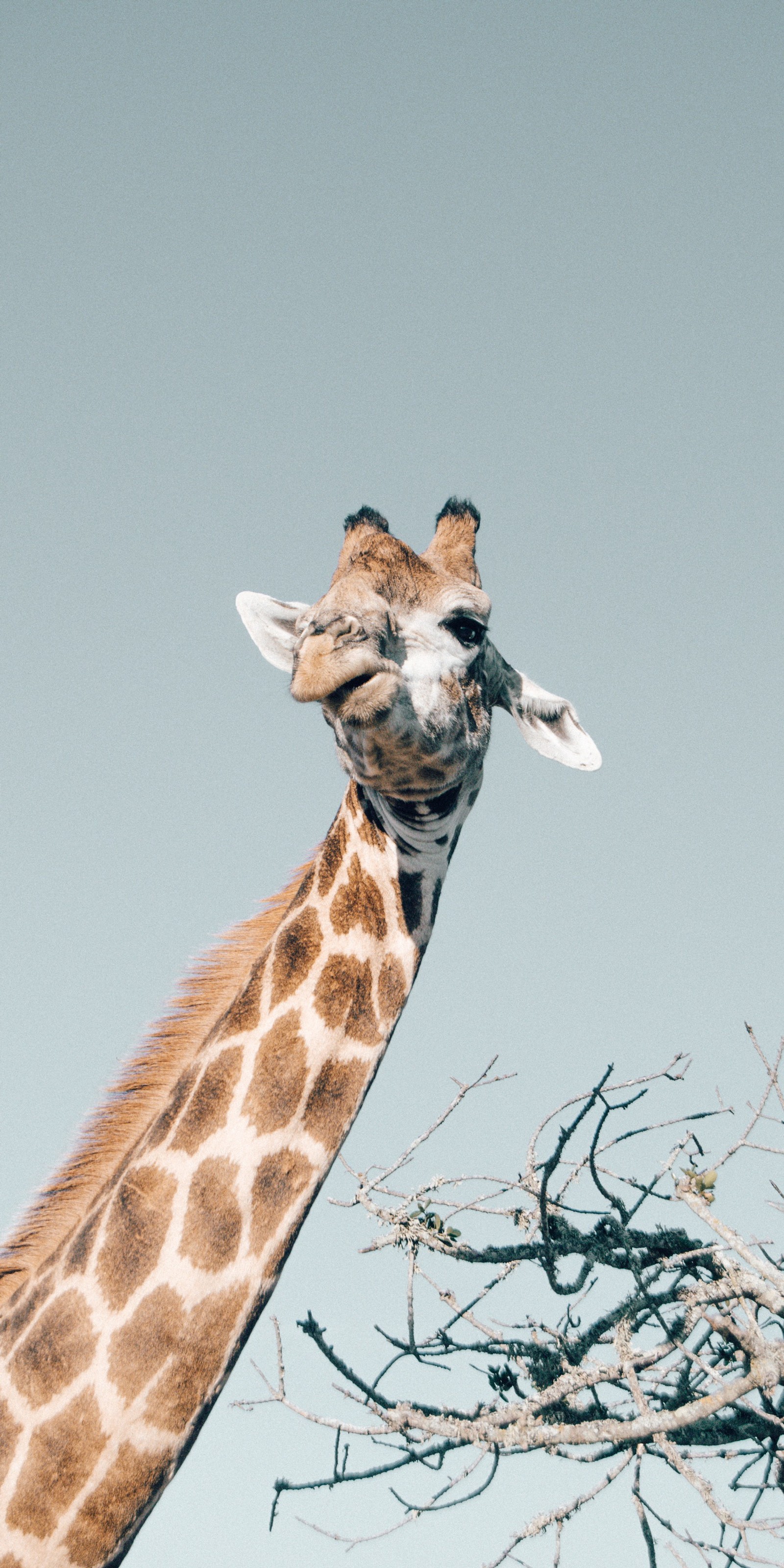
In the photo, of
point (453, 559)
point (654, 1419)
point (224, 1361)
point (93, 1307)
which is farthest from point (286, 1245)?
point (453, 559)

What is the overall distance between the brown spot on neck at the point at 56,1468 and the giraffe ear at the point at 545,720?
2540 millimetres

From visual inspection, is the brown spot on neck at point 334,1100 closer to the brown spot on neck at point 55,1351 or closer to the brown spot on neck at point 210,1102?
the brown spot on neck at point 210,1102

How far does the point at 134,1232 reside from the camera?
3311 millimetres

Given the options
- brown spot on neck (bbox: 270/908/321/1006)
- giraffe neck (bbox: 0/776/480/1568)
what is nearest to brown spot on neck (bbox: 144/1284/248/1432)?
giraffe neck (bbox: 0/776/480/1568)

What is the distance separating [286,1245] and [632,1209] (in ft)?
3.99

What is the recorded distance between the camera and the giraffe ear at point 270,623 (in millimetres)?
4180

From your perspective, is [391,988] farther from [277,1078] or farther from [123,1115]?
[123,1115]

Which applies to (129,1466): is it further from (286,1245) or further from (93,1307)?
(286,1245)

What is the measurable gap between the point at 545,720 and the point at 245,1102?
1786mm

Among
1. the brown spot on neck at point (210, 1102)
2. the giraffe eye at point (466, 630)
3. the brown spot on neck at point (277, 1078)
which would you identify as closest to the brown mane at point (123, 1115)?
the brown spot on neck at point (210, 1102)

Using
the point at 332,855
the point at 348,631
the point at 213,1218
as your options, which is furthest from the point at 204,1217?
the point at 348,631

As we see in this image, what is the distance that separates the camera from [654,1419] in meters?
3.17

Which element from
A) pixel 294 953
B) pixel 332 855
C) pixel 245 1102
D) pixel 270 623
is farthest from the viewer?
pixel 270 623

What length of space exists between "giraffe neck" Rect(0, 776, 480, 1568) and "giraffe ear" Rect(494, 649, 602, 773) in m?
0.52
